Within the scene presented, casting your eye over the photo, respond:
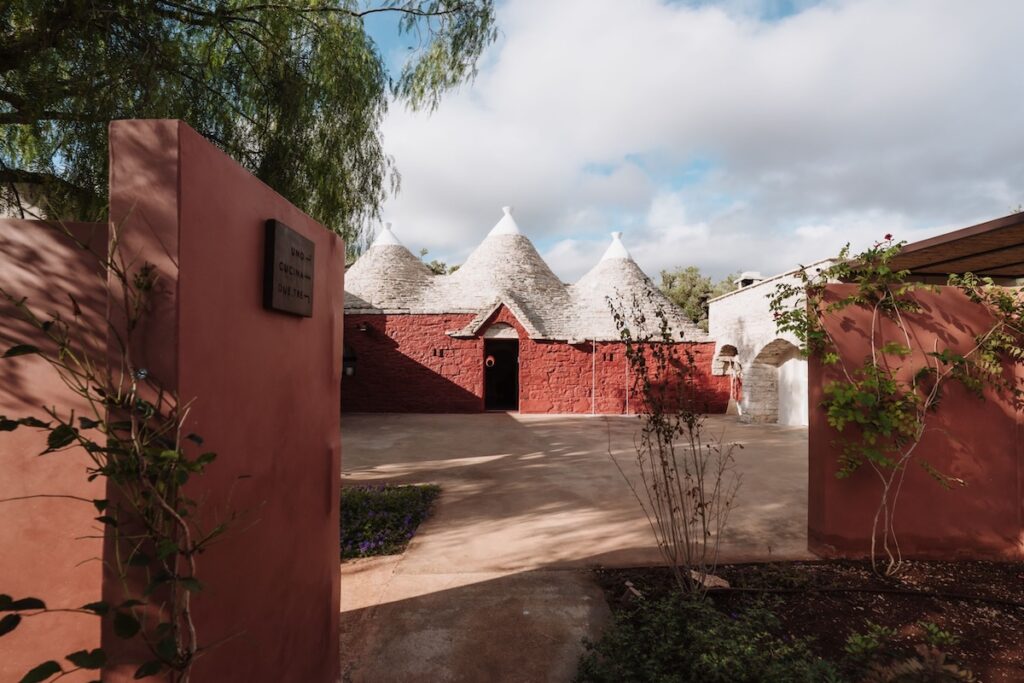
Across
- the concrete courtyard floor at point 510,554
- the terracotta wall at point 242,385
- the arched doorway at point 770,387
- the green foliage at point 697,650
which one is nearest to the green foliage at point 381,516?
the concrete courtyard floor at point 510,554

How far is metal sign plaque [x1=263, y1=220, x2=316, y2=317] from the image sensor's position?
5.67 feet

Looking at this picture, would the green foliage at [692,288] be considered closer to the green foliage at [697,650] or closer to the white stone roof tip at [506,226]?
the white stone roof tip at [506,226]

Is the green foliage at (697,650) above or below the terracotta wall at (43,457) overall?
below

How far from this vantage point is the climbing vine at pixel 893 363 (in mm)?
3625

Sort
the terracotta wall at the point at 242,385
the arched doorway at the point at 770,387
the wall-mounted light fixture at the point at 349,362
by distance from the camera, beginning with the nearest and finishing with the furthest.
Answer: the terracotta wall at the point at 242,385 < the arched doorway at the point at 770,387 < the wall-mounted light fixture at the point at 349,362

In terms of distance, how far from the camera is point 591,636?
2.75m

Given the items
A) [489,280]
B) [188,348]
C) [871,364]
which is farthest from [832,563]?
[489,280]

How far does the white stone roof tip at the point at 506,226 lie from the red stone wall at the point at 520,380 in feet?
16.8

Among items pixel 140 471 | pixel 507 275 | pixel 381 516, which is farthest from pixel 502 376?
pixel 140 471

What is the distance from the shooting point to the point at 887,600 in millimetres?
3141

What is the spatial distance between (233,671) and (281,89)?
5190 millimetres

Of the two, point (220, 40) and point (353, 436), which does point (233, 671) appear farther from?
point (353, 436)

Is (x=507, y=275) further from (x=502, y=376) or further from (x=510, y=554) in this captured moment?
(x=510, y=554)

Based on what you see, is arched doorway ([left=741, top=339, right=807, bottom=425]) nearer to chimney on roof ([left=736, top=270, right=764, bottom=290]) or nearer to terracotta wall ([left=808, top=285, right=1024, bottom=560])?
chimney on roof ([left=736, top=270, right=764, bottom=290])
